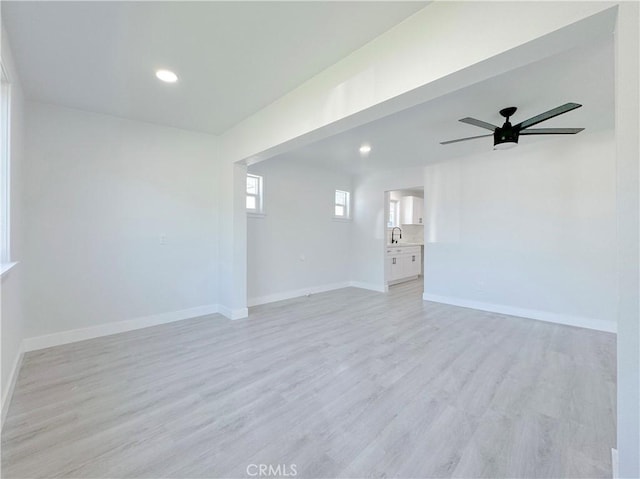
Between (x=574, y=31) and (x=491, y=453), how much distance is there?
2.15 meters

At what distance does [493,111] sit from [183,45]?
9.70 feet

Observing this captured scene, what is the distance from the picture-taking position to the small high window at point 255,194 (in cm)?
471

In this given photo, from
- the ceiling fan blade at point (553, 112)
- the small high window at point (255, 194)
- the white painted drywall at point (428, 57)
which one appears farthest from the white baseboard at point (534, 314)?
the white painted drywall at point (428, 57)

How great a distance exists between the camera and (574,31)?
1217mm

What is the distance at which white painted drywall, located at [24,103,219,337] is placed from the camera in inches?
114

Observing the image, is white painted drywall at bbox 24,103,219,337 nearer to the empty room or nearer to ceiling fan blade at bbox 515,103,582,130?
the empty room

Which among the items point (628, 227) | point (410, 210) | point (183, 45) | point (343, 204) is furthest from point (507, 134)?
point (410, 210)

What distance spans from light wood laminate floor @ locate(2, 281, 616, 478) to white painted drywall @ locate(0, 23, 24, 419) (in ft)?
0.76

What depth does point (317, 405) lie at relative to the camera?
1.95m

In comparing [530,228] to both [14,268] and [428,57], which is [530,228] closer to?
[428,57]

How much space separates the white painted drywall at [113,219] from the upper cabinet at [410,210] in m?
5.30

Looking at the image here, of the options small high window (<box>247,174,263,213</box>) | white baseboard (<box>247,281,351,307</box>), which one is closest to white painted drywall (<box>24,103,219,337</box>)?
small high window (<box>247,174,263,213</box>)

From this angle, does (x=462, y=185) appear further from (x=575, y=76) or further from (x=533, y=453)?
(x=533, y=453)

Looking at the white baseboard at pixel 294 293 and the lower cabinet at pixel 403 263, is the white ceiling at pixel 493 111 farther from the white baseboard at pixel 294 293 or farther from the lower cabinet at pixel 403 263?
the white baseboard at pixel 294 293
